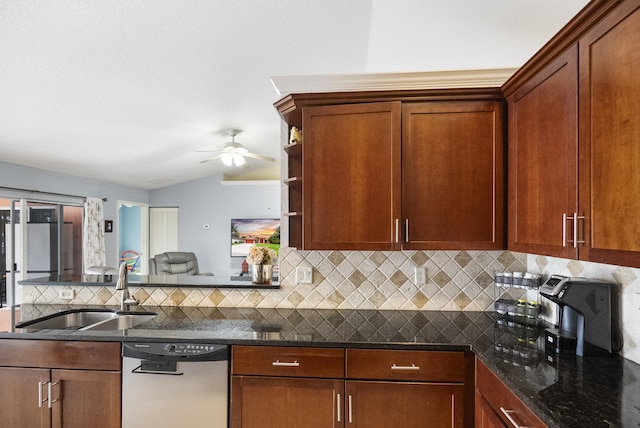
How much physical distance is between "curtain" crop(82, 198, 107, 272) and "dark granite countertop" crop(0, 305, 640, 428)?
405cm

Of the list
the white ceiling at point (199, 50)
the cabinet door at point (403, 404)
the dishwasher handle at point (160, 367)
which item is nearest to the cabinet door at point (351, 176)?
the white ceiling at point (199, 50)

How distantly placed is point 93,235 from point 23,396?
4.83 m

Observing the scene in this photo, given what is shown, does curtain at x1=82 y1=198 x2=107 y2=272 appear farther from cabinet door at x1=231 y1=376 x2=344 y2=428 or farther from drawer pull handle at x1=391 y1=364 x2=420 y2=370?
drawer pull handle at x1=391 y1=364 x2=420 y2=370

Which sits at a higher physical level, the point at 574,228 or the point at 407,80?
the point at 407,80

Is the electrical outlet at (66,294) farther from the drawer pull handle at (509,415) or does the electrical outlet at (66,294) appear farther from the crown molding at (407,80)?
the drawer pull handle at (509,415)

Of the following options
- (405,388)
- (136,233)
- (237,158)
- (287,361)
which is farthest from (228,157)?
(136,233)

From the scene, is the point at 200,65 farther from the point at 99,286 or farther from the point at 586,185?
the point at 586,185

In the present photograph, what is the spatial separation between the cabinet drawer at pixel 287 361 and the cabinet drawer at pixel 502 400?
2.00ft

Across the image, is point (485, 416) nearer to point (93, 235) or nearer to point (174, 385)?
point (174, 385)

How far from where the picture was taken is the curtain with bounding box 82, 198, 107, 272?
19.1ft

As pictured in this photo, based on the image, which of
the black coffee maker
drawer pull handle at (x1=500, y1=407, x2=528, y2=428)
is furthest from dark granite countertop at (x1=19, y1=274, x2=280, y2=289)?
the black coffee maker

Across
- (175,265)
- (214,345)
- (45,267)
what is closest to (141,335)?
(214,345)

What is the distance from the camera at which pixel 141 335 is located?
1.73 metres

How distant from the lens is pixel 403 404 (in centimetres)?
163
